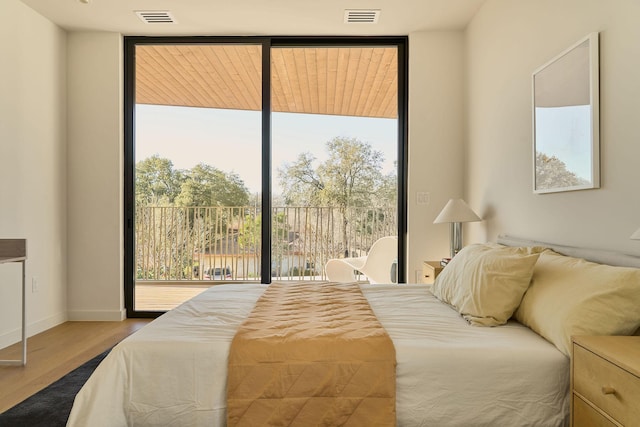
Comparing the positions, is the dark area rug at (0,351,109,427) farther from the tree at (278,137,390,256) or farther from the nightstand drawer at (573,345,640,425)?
the tree at (278,137,390,256)

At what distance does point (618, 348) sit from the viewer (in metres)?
1.47

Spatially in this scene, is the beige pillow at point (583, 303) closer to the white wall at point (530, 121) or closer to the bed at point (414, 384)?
the bed at point (414, 384)

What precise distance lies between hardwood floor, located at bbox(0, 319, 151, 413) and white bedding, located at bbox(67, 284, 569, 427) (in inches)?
48.9

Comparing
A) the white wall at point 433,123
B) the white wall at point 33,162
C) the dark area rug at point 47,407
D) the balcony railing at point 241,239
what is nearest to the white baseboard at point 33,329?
the white wall at point 33,162

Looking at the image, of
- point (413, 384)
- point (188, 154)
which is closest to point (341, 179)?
point (188, 154)

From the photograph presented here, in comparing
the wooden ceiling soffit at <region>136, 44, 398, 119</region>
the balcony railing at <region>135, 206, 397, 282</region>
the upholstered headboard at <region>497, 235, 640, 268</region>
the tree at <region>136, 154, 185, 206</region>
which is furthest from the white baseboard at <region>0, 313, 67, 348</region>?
the upholstered headboard at <region>497, 235, 640, 268</region>

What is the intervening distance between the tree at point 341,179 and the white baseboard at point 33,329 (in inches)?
108

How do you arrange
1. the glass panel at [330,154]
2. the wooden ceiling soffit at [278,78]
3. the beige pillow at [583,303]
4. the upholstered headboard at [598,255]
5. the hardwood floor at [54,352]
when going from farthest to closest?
the glass panel at [330,154]
the wooden ceiling soffit at [278,78]
the hardwood floor at [54,352]
the upholstered headboard at [598,255]
the beige pillow at [583,303]

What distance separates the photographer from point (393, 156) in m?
5.04

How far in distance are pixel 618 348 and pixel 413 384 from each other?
68cm

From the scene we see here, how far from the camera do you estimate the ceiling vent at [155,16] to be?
4.00 m

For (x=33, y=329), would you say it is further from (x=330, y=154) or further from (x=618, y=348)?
(x=618, y=348)

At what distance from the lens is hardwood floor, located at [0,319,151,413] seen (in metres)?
2.81

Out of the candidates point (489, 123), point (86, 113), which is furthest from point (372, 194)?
point (86, 113)
